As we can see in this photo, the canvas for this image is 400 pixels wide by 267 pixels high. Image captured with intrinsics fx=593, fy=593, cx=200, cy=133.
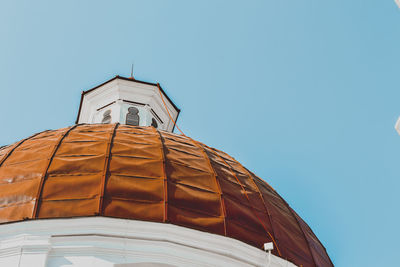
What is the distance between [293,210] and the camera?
50.3 feet

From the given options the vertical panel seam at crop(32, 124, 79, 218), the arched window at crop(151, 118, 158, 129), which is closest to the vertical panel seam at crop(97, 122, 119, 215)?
the vertical panel seam at crop(32, 124, 79, 218)

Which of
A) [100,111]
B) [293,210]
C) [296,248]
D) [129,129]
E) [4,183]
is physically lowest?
[296,248]

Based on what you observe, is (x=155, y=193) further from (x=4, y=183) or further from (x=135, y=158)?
(x=4, y=183)

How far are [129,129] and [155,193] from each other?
3.82 metres

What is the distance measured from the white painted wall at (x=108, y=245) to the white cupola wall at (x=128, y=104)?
9.62m

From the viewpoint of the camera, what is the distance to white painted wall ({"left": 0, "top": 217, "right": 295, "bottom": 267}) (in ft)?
33.7

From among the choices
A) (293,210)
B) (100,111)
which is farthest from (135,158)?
(100,111)

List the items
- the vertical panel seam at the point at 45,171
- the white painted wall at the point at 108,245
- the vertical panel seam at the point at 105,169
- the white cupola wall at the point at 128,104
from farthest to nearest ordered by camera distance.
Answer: the white cupola wall at the point at 128,104 → the vertical panel seam at the point at 105,169 → the vertical panel seam at the point at 45,171 → the white painted wall at the point at 108,245

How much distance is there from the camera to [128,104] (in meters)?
20.9

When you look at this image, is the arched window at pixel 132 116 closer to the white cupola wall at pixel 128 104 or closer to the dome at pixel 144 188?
the white cupola wall at pixel 128 104

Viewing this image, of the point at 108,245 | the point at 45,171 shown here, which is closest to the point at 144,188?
the point at 108,245

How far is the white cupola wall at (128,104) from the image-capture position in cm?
2048

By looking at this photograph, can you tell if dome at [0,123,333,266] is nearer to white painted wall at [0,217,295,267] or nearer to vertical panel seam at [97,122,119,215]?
vertical panel seam at [97,122,119,215]

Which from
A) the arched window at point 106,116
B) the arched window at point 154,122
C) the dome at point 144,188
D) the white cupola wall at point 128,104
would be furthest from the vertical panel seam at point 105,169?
the arched window at point 154,122
